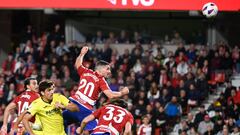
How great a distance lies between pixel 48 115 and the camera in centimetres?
1366

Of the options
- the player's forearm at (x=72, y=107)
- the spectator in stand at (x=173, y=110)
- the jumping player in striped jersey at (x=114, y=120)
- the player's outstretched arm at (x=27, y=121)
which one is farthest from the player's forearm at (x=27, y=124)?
the spectator in stand at (x=173, y=110)

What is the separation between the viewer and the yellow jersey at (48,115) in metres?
13.6

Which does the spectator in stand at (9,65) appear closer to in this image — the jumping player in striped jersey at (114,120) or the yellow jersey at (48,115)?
the yellow jersey at (48,115)

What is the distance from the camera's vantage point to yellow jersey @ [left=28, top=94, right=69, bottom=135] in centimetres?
1362

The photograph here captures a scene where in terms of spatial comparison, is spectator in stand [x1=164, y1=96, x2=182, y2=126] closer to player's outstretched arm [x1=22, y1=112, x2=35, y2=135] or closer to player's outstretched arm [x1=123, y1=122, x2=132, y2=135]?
player's outstretched arm [x1=123, y1=122, x2=132, y2=135]

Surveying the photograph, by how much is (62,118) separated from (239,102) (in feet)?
35.8

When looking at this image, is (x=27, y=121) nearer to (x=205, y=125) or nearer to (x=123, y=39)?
(x=205, y=125)

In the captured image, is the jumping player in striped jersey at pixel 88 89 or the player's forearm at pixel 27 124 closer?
the player's forearm at pixel 27 124

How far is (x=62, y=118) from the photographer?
13.9 m

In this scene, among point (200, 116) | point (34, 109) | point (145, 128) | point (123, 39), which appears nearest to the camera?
point (34, 109)

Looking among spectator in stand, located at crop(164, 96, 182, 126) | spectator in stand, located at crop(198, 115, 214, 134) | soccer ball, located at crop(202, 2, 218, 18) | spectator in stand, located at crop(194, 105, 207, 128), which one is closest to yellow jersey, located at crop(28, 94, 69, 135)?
soccer ball, located at crop(202, 2, 218, 18)

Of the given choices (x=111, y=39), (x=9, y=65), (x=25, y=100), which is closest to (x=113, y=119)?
(x=25, y=100)

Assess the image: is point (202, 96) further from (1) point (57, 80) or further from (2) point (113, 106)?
(2) point (113, 106)

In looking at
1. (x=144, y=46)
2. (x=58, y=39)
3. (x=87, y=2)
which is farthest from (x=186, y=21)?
(x=87, y=2)
